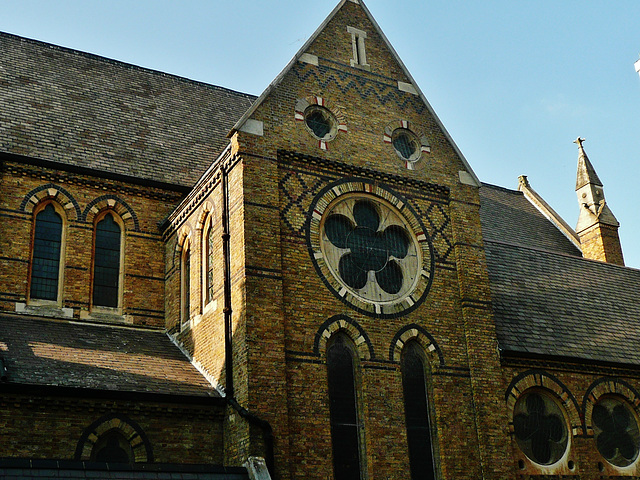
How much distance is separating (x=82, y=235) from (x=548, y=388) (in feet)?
42.3

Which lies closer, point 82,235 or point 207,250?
point 207,250

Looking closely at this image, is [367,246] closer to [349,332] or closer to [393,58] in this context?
[349,332]

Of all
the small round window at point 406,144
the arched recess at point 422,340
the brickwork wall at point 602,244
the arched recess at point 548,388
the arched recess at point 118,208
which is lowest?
the arched recess at point 548,388

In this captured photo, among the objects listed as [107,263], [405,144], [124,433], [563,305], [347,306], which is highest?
[405,144]

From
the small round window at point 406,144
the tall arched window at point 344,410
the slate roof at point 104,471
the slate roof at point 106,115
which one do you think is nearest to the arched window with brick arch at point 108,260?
the slate roof at point 106,115

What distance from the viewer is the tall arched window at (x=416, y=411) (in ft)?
60.0

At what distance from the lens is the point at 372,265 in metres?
19.9

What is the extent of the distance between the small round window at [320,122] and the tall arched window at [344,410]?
524 cm

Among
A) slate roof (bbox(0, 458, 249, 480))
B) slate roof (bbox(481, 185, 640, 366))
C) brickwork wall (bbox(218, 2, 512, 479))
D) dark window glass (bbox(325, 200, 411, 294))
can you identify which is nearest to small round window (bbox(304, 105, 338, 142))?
brickwork wall (bbox(218, 2, 512, 479))

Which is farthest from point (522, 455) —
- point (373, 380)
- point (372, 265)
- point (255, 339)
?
point (255, 339)

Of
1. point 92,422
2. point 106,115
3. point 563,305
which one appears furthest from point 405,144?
point 92,422

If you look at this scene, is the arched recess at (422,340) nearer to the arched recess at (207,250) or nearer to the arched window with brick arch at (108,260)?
the arched recess at (207,250)

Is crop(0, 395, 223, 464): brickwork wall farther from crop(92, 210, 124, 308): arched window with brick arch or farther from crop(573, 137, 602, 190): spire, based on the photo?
crop(573, 137, 602, 190): spire

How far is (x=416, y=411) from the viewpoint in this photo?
1884cm
